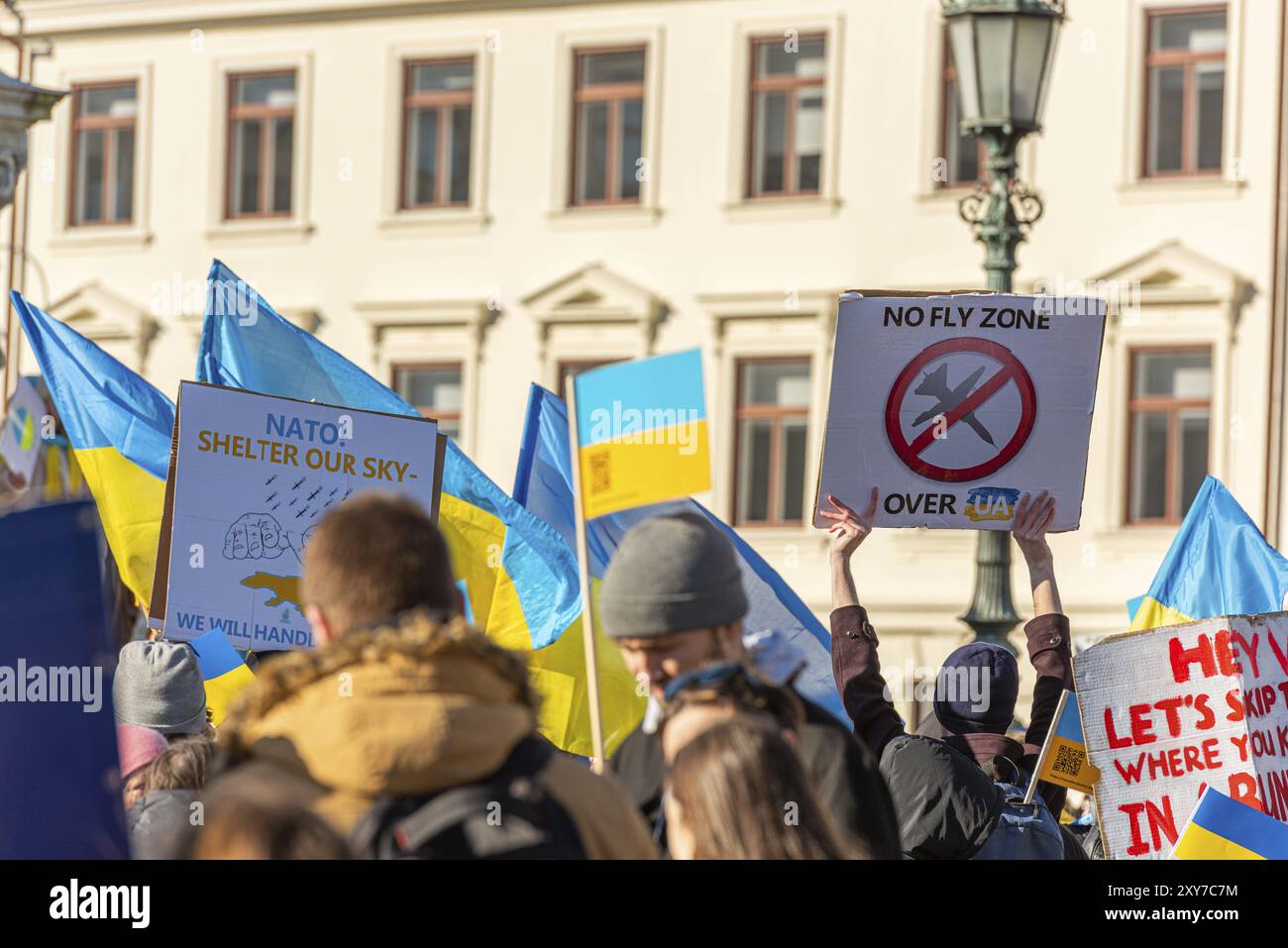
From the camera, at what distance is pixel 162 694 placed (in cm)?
579

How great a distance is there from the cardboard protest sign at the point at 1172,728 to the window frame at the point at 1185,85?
1916 centimetres

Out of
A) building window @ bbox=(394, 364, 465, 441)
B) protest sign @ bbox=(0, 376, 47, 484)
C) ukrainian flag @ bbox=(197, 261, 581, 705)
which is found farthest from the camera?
building window @ bbox=(394, 364, 465, 441)

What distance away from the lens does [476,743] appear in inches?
126

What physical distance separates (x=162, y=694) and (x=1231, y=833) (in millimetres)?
2365

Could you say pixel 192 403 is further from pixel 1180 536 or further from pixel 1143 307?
pixel 1143 307

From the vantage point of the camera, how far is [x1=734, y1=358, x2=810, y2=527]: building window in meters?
26.4

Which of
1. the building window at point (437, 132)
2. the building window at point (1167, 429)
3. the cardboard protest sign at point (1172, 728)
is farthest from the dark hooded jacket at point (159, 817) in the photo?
the building window at point (437, 132)

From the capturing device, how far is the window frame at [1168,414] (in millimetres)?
24703

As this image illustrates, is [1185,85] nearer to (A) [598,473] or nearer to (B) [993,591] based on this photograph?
(B) [993,591]

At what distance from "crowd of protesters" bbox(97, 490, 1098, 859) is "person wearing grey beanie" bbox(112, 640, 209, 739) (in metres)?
1.90

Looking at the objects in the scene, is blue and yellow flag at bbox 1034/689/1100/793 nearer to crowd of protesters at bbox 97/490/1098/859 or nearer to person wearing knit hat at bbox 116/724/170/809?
person wearing knit hat at bbox 116/724/170/809

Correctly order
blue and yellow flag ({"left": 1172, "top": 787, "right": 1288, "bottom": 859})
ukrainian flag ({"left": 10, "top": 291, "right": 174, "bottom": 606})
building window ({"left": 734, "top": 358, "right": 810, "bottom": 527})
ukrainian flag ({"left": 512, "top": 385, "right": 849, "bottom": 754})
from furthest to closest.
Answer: building window ({"left": 734, "top": 358, "right": 810, "bottom": 527}), ukrainian flag ({"left": 10, "top": 291, "right": 174, "bottom": 606}), ukrainian flag ({"left": 512, "top": 385, "right": 849, "bottom": 754}), blue and yellow flag ({"left": 1172, "top": 787, "right": 1288, "bottom": 859})

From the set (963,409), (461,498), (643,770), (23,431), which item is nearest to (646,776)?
(643,770)

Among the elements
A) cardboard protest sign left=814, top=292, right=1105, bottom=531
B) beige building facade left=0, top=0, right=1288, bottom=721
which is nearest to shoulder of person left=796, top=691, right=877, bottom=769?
cardboard protest sign left=814, top=292, right=1105, bottom=531
